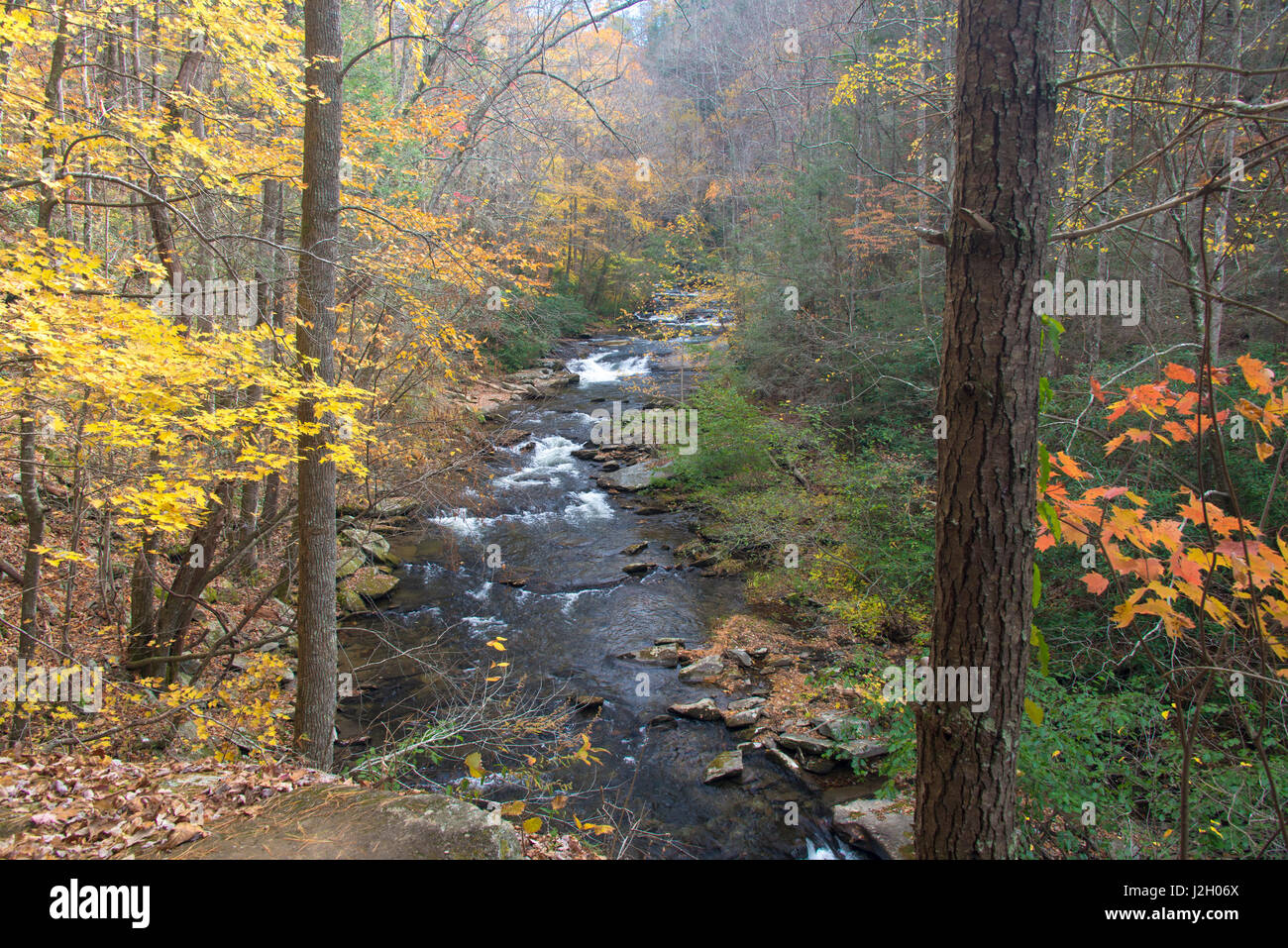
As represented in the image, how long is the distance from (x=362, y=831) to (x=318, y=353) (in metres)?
3.63

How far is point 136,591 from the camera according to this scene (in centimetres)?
629

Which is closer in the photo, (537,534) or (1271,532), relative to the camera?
(1271,532)

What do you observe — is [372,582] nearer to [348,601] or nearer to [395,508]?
[348,601]

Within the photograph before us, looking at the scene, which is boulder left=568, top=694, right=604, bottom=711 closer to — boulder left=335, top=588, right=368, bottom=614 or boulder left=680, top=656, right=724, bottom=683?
boulder left=680, top=656, right=724, bottom=683

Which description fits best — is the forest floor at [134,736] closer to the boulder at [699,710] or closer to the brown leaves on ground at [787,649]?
the boulder at [699,710]

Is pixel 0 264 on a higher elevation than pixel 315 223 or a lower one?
lower

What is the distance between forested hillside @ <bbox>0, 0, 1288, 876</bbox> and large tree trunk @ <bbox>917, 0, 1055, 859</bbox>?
1 cm

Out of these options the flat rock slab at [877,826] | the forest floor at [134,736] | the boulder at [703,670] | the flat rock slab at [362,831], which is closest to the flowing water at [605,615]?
the boulder at [703,670]

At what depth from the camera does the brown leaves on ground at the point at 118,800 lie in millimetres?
2689

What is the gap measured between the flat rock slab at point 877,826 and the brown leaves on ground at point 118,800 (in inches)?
161

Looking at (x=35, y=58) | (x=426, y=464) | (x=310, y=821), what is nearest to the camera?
(x=310, y=821)
